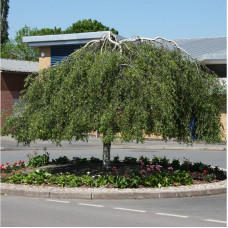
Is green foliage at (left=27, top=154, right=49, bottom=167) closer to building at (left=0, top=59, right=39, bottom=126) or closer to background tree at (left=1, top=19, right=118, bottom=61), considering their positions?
building at (left=0, top=59, right=39, bottom=126)

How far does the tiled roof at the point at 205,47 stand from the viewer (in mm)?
36500

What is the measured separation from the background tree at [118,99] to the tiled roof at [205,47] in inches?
857

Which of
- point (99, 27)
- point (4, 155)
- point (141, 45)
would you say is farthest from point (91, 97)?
point (99, 27)

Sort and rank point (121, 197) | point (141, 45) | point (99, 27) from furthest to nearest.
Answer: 1. point (99, 27)
2. point (141, 45)
3. point (121, 197)

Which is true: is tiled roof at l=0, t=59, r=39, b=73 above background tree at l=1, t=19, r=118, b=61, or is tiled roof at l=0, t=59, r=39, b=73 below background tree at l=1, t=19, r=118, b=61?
below

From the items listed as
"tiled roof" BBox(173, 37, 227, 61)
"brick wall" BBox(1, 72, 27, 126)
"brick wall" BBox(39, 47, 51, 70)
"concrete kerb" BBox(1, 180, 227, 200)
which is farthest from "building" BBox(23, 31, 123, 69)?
"concrete kerb" BBox(1, 180, 227, 200)

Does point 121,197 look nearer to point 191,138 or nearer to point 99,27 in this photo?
point 191,138

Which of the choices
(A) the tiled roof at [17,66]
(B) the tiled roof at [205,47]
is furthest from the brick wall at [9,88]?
(B) the tiled roof at [205,47]

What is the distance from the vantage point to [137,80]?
13.3 metres

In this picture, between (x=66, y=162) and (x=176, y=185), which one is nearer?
(x=176, y=185)

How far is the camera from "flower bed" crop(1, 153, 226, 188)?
43.5 feet

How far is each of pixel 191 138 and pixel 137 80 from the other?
271 cm

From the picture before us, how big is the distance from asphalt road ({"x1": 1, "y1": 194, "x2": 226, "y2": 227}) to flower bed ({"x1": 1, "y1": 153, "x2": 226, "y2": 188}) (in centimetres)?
124

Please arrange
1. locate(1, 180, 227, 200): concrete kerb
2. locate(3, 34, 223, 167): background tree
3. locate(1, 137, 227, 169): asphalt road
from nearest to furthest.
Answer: locate(1, 180, 227, 200): concrete kerb < locate(3, 34, 223, 167): background tree < locate(1, 137, 227, 169): asphalt road
